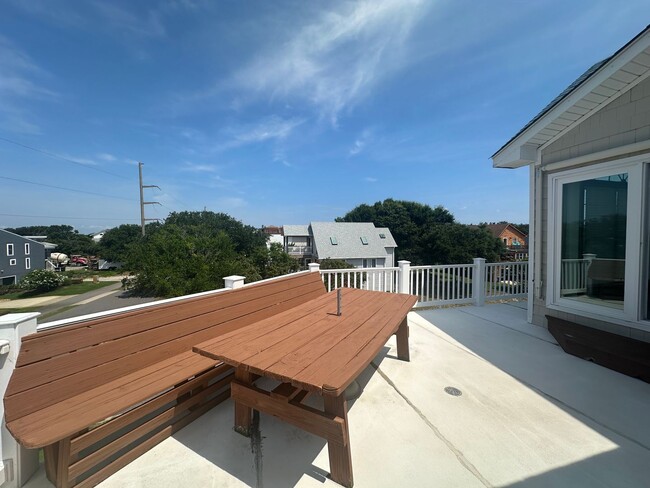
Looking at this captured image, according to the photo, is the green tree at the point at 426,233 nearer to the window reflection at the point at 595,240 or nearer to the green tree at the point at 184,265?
the green tree at the point at 184,265

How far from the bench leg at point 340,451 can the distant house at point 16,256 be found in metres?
43.1

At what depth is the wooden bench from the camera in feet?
4.25

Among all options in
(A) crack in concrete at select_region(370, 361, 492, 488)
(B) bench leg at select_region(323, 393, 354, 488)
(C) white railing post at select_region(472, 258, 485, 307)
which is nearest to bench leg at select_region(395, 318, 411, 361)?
(A) crack in concrete at select_region(370, 361, 492, 488)

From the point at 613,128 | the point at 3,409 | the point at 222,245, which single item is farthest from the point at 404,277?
the point at 222,245

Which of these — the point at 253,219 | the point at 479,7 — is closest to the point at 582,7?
the point at 479,7

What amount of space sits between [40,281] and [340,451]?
30439mm

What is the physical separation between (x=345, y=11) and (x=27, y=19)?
24.6 ft

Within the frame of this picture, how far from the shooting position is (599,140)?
10.3 ft

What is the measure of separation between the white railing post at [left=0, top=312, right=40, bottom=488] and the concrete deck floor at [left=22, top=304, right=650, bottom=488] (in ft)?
0.28

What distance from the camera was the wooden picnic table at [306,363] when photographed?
4.42 feet

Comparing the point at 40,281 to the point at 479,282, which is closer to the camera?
the point at 479,282

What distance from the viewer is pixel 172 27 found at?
21.2 ft

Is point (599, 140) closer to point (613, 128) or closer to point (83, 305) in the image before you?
point (613, 128)

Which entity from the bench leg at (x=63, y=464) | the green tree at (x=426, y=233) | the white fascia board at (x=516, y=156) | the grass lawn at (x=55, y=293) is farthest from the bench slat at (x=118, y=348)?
the green tree at (x=426, y=233)
